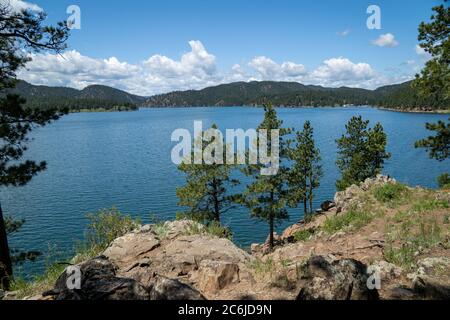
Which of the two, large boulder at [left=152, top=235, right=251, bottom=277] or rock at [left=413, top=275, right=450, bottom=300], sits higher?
rock at [left=413, top=275, right=450, bottom=300]

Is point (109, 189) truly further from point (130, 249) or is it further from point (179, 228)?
point (130, 249)

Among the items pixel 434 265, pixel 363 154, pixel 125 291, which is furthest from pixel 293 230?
pixel 125 291

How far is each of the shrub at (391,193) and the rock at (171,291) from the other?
58.2 ft

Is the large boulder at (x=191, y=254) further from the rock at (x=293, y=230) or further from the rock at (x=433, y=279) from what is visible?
the rock at (x=293, y=230)

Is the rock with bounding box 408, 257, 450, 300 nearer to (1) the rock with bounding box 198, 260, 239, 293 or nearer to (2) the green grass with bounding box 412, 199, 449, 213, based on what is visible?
(1) the rock with bounding box 198, 260, 239, 293

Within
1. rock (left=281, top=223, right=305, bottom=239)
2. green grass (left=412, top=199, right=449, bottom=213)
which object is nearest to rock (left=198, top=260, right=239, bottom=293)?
green grass (left=412, top=199, right=449, bottom=213)

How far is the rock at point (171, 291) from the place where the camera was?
6.34 m

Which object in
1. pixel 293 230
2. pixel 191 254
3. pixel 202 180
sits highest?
pixel 191 254

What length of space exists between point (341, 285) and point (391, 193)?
17494 millimetres

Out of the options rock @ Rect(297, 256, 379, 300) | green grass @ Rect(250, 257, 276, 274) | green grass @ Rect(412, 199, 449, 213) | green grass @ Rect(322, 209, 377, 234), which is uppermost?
rock @ Rect(297, 256, 379, 300)

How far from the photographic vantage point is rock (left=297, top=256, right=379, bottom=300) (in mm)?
5977

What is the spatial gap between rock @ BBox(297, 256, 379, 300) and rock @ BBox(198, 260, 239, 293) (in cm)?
219

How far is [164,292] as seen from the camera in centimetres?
645

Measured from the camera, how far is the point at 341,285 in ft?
20.0
